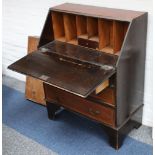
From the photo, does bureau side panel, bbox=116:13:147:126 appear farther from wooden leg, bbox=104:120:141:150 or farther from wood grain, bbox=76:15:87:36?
wood grain, bbox=76:15:87:36

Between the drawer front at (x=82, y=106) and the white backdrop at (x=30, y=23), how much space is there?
384 mm

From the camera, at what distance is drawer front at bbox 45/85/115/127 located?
1911mm

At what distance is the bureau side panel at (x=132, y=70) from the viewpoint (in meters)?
1.72

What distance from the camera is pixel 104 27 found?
6.15 feet

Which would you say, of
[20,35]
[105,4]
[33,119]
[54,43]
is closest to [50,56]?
[54,43]

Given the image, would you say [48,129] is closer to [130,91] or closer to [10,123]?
[10,123]

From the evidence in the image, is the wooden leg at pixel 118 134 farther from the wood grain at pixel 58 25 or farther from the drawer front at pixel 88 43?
the wood grain at pixel 58 25

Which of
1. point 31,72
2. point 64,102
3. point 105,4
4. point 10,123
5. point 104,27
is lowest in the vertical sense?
point 10,123

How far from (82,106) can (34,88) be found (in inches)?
31.1

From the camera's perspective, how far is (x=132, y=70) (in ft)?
6.15

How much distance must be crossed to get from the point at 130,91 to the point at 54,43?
0.67 metres

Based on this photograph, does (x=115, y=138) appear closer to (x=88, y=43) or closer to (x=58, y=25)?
(x=88, y=43)

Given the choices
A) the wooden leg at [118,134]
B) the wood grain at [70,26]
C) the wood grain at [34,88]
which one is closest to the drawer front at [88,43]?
the wood grain at [70,26]

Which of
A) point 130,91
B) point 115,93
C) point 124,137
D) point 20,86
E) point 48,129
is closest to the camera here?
point 115,93
